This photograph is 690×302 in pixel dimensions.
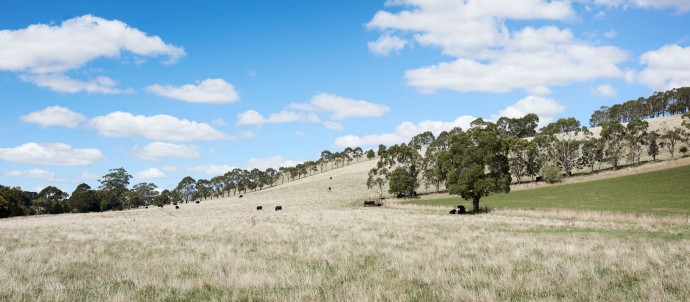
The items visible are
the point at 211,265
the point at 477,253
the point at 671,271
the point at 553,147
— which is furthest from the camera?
the point at 553,147

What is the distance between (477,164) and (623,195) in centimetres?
2172

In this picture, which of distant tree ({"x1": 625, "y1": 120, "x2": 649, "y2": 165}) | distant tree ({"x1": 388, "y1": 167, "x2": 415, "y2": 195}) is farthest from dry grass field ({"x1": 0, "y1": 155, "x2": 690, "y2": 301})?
distant tree ({"x1": 625, "y1": 120, "x2": 649, "y2": 165})

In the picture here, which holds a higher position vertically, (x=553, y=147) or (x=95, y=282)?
(x=553, y=147)

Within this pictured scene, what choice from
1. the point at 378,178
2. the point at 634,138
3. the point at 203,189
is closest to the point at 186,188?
the point at 203,189

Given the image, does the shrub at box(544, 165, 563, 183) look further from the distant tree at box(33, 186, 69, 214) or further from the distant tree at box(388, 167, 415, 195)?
the distant tree at box(33, 186, 69, 214)

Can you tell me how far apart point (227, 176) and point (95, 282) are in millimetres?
183201

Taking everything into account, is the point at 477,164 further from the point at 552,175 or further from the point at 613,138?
the point at 613,138

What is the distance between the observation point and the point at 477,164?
50594 mm

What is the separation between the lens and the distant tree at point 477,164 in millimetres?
49812

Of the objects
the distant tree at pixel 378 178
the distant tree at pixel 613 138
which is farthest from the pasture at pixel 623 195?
the distant tree at pixel 378 178

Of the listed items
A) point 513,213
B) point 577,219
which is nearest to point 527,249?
point 577,219

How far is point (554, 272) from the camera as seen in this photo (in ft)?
41.5

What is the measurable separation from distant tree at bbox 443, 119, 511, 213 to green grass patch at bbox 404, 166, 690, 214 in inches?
239

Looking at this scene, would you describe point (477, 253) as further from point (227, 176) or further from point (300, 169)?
point (227, 176)
